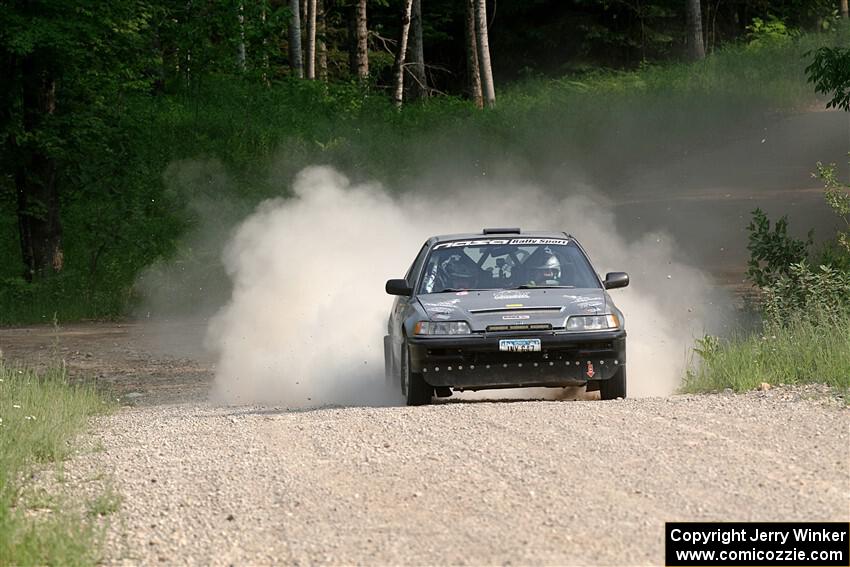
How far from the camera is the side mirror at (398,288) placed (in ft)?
44.5

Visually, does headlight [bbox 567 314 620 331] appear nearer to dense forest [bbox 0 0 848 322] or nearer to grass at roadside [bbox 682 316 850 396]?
grass at roadside [bbox 682 316 850 396]

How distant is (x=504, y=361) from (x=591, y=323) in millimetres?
859

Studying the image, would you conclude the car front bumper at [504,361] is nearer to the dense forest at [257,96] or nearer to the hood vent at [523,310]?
the hood vent at [523,310]

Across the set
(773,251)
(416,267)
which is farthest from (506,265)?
(773,251)

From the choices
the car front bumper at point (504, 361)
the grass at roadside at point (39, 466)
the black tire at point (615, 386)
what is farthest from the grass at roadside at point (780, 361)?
the grass at roadside at point (39, 466)

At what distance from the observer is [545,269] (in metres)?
13.8

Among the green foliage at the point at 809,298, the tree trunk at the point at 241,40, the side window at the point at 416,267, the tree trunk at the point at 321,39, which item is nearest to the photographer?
the side window at the point at 416,267

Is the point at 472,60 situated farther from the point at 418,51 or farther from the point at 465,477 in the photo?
the point at 465,477

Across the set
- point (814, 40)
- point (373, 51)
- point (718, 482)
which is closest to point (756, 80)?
point (814, 40)

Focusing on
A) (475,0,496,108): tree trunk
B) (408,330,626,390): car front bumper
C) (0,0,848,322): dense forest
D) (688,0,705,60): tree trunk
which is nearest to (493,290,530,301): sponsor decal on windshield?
(408,330,626,390): car front bumper

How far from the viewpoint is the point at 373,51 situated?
160 ft

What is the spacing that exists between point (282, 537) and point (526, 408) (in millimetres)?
4358

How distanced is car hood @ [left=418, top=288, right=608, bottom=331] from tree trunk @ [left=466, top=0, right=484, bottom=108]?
28289mm

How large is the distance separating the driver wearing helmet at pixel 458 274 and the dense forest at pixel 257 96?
303 inches
